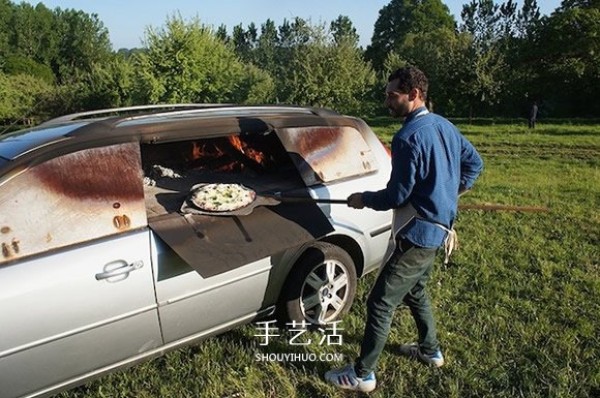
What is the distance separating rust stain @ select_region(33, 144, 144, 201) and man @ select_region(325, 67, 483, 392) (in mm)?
1302

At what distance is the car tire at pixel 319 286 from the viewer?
140 inches

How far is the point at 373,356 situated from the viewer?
9.89ft

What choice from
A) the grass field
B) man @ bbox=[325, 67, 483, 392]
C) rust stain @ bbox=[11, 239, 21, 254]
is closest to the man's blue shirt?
man @ bbox=[325, 67, 483, 392]

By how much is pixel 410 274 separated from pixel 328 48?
2462cm

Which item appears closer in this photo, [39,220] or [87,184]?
[39,220]

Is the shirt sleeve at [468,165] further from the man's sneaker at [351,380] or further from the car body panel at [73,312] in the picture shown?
the car body panel at [73,312]

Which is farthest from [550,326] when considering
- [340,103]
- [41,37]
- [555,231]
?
[41,37]

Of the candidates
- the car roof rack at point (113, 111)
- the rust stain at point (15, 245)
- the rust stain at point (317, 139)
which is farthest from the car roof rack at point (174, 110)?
the rust stain at point (15, 245)

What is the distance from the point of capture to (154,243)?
109 inches

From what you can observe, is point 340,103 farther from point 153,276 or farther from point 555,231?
point 153,276

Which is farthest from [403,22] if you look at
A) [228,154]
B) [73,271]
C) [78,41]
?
[73,271]

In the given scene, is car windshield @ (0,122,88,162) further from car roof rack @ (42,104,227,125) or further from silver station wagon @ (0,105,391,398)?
car roof rack @ (42,104,227,125)

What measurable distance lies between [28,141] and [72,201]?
610 mm

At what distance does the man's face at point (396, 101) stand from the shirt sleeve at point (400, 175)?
182 millimetres
